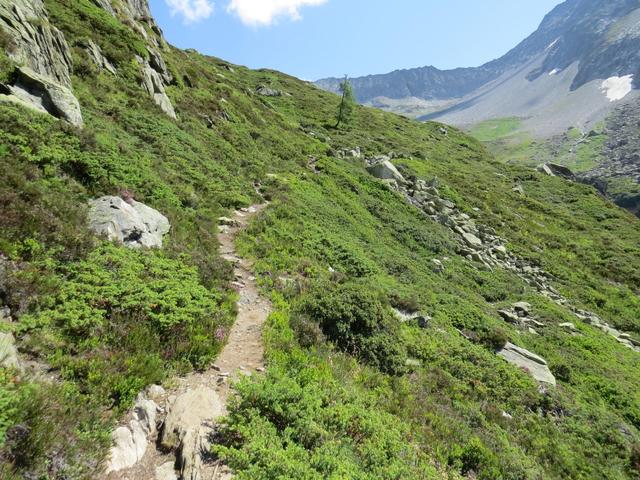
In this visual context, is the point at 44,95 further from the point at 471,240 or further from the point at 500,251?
the point at 500,251

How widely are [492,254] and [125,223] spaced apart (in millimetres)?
26596

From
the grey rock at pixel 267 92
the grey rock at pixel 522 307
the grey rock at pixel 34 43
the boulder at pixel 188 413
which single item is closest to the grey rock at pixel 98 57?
the grey rock at pixel 34 43

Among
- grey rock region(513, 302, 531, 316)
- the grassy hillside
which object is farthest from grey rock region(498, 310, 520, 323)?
grey rock region(513, 302, 531, 316)

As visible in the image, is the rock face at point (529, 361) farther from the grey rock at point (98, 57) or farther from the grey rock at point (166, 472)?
the grey rock at point (98, 57)

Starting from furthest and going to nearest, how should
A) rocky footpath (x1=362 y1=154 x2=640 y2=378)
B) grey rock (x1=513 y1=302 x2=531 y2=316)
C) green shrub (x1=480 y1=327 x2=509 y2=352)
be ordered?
1. grey rock (x1=513 y1=302 x2=531 y2=316)
2. rocky footpath (x1=362 y1=154 x2=640 y2=378)
3. green shrub (x1=480 y1=327 x2=509 y2=352)

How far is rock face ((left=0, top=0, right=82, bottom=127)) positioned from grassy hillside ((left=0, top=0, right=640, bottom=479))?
1.07 meters

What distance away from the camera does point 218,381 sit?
693cm

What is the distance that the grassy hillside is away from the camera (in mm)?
5414

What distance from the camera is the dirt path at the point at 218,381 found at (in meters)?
4.91

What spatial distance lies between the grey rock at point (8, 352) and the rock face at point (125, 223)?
4.31 meters

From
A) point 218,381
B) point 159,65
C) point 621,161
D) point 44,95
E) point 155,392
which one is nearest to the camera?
point 155,392

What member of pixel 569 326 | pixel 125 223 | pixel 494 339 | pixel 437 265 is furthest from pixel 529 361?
pixel 125 223

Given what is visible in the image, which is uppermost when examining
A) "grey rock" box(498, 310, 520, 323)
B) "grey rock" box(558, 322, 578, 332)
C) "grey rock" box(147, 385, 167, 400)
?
"grey rock" box(147, 385, 167, 400)

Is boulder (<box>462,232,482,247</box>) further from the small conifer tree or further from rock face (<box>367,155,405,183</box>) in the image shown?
the small conifer tree
